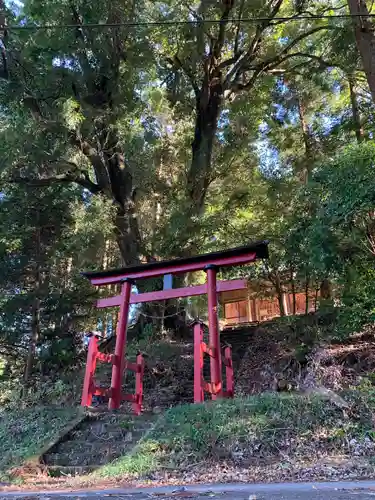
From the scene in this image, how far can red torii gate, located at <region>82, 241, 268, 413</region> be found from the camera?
7.50m

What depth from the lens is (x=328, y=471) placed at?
418cm

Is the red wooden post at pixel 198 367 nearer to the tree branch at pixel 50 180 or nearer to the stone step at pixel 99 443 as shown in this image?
the stone step at pixel 99 443

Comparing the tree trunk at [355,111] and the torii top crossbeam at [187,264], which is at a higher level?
the tree trunk at [355,111]

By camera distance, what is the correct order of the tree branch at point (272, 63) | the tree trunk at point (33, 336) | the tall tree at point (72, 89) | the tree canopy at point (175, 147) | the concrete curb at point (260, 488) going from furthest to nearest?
the tree branch at point (272, 63), the tree trunk at point (33, 336), the tall tree at point (72, 89), the tree canopy at point (175, 147), the concrete curb at point (260, 488)

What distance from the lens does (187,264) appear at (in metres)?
8.78

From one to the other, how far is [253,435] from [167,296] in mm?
4038

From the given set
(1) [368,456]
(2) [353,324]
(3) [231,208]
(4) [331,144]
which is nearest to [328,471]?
(1) [368,456]

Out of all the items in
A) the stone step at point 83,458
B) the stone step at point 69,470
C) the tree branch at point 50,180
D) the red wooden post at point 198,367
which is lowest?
the stone step at point 69,470

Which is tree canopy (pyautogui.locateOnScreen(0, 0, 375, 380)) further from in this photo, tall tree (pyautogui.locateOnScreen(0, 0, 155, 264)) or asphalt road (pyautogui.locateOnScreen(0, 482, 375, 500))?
asphalt road (pyautogui.locateOnScreen(0, 482, 375, 500))

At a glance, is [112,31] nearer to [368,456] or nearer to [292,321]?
[292,321]

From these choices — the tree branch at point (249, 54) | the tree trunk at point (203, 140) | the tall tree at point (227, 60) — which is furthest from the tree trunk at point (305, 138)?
the tree trunk at point (203, 140)

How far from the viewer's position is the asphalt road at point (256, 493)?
3.12 m

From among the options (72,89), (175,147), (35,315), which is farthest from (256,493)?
(175,147)

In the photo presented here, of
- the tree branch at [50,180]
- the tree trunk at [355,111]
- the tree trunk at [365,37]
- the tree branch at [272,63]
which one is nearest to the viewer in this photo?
the tree trunk at [365,37]
